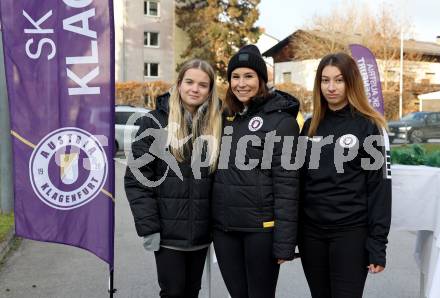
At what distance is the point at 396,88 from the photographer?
37.4 metres

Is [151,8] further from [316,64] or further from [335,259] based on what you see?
[335,259]

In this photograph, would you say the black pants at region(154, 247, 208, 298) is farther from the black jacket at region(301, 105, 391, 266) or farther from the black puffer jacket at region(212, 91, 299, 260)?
Result: the black jacket at region(301, 105, 391, 266)

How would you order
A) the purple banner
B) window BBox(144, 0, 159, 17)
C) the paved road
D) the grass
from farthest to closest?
window BBox(144, 0, 159, 17), the grass, the paved road, the purple banner

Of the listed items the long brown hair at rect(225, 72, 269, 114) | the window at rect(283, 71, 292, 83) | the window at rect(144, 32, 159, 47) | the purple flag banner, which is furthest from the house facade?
the long brown hair at rect(225, 72, 269, 114)

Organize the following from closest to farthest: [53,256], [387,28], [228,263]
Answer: [228,263], [53,256], [387,28]

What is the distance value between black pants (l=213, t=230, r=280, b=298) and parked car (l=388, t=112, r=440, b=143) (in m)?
22.9

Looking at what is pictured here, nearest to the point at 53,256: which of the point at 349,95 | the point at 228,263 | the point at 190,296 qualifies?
the point at 190,296

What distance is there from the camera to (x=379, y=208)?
2.82 metres

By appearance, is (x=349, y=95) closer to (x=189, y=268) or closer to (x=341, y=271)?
(x=341, y=271)

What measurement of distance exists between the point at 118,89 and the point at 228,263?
29.7m

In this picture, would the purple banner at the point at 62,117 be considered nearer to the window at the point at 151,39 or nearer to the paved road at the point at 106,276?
the paved road at the point at 106,276

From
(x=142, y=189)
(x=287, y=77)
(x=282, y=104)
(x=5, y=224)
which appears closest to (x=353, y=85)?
(x=282, y=104)

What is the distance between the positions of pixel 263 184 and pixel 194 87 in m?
0.74

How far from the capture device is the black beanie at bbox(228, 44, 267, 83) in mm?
2949
